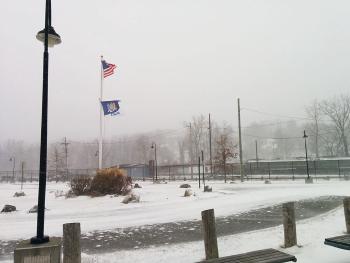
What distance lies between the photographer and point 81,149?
491ft

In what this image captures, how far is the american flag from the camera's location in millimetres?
27131

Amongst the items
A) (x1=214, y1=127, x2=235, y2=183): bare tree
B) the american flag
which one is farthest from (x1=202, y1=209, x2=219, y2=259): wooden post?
(x1=214, y1=127, x2=235, y2=183): bare tree

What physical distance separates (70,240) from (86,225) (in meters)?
7.29

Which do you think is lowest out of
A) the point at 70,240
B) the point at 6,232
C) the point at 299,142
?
the point at 6,232

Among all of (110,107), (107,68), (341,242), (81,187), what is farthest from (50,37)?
(107,68)

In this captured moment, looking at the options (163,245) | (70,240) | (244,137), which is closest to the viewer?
(70,240)

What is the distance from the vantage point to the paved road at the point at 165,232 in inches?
359

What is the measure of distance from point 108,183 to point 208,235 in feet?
51.9

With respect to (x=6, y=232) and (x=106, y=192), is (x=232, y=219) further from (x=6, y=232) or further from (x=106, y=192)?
(x=106, y=192)

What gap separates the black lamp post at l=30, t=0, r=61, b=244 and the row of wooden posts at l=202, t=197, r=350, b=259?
2959mm

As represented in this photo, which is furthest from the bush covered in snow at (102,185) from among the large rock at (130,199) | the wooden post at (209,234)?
the wooden post at (209,234)

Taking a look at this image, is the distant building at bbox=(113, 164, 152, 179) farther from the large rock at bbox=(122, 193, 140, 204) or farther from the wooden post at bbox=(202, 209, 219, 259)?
the wooden post at bbox=(202, 209, 219, 259)

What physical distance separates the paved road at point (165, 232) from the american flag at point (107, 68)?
56.5 feet

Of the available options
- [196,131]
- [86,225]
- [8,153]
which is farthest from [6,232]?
[8,153]
